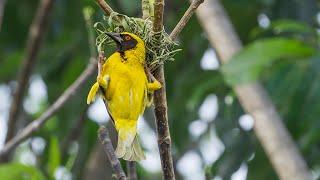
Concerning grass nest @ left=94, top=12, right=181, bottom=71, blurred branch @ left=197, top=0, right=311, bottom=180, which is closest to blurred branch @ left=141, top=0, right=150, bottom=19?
grass nest @ left=94, top=12, right=181, bottom=71

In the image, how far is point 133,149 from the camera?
11.0ft

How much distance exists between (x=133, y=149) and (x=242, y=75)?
1.06 m

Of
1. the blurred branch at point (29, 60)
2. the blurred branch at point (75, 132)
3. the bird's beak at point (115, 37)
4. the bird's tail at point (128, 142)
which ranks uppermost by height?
the blurred branch at point (29, 60)

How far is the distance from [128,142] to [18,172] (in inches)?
49.9

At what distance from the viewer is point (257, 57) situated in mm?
4445

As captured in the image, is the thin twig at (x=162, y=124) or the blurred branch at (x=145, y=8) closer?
the thin twig at (x=162, y=124)

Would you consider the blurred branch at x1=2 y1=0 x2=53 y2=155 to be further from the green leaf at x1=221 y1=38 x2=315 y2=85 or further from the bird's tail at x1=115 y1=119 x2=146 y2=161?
the bird's tail at x1=115 y1=119 x2=146 y2=161

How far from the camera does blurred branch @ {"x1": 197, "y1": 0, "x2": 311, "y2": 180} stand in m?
3.96

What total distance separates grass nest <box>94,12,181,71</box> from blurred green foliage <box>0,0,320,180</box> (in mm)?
850

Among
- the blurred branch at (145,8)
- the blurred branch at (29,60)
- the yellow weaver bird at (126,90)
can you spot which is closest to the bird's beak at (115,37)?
the yellow weaver bird at (126,90)

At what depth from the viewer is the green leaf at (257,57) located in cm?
428

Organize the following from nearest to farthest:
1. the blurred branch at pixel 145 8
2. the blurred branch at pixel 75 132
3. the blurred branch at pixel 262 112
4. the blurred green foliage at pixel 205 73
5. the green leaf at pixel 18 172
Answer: the blurred branch at pixel 145 8 < the blurred branch at pixel 262 112 < the green leaf at pixel 18 172 < the blurred green foliage at pixel 205 73 < the blurred branch at pixel 75 132

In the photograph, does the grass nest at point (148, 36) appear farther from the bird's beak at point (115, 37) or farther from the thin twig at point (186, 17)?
the thin twig at point (186, 17)

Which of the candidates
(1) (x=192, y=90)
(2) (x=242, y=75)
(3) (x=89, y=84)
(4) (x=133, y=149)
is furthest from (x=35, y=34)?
(4) (x=133, y=149)
